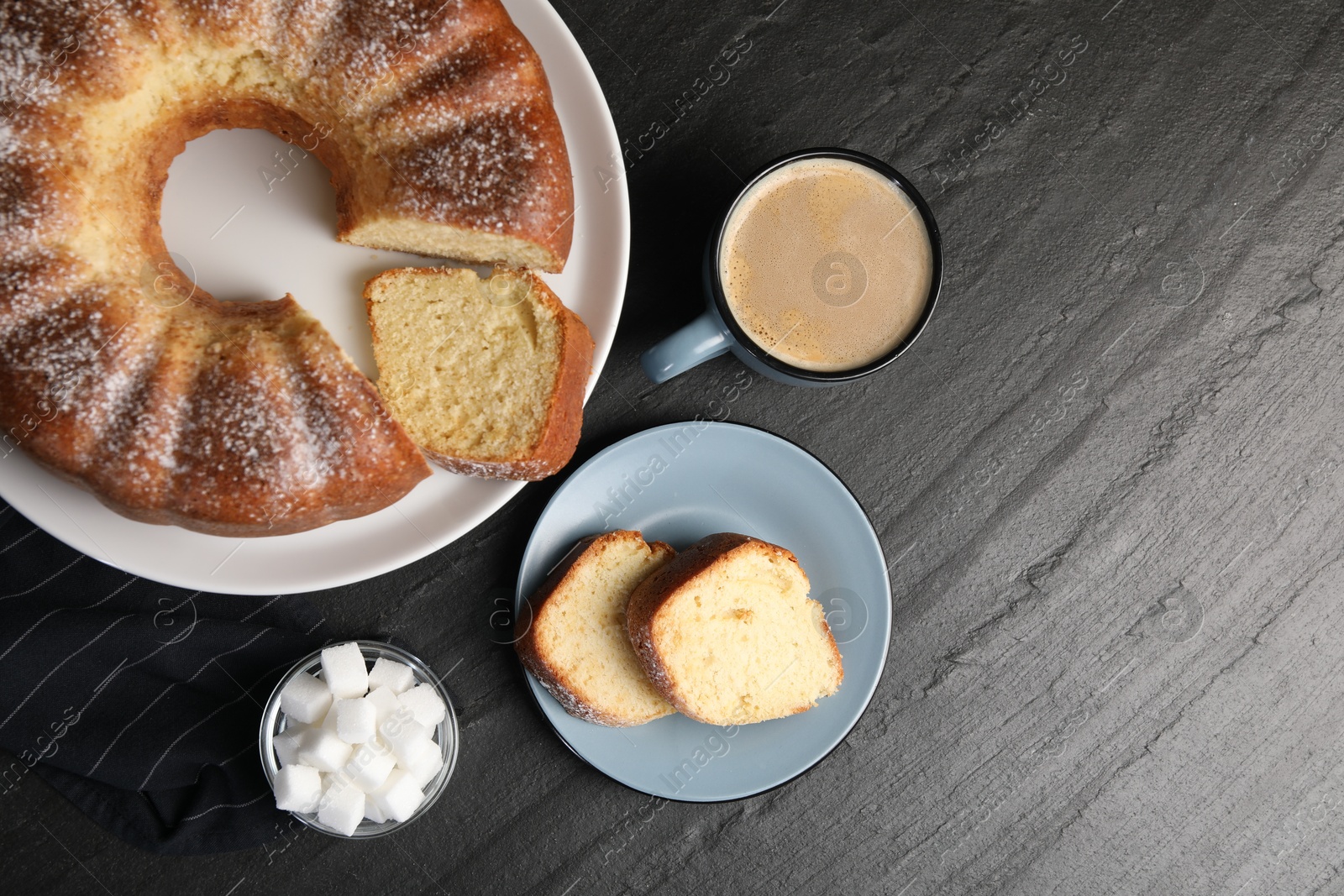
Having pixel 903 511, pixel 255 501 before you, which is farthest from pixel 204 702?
pixel 903 511

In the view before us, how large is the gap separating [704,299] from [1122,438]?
1.23 metres

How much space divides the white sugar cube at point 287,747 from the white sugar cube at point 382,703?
0.57ft

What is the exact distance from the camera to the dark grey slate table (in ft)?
6.86

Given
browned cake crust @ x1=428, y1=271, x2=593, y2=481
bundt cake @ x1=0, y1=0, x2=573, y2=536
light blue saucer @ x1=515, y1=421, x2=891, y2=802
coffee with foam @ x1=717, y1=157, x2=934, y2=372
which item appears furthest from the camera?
light blue saucer @ x1=515, y1=421, x2=891, y2=802

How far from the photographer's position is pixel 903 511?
7.32 ft

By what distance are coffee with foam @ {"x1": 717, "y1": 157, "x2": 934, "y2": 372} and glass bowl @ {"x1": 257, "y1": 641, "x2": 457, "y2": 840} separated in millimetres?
1114

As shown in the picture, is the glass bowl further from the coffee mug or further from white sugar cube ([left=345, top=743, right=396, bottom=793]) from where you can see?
the coffee mug

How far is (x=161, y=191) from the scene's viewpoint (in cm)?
178

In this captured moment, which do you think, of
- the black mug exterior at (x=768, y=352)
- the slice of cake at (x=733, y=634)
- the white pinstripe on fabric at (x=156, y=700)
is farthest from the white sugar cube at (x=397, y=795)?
the black mug exterior at (x=768, y=352)

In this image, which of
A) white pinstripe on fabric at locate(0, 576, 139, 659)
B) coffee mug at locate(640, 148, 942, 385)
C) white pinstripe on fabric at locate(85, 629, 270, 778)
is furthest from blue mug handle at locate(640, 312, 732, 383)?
white pinstripe on fabric at locate(0, 576, 139, 659)

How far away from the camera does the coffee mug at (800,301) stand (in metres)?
1.81

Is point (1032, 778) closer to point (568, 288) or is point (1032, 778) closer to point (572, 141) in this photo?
point (568, 288)

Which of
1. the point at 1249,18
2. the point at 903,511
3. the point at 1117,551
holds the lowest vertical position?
the point at 1117,551

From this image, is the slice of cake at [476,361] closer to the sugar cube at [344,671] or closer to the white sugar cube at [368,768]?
the sugar cube at [344,671]
